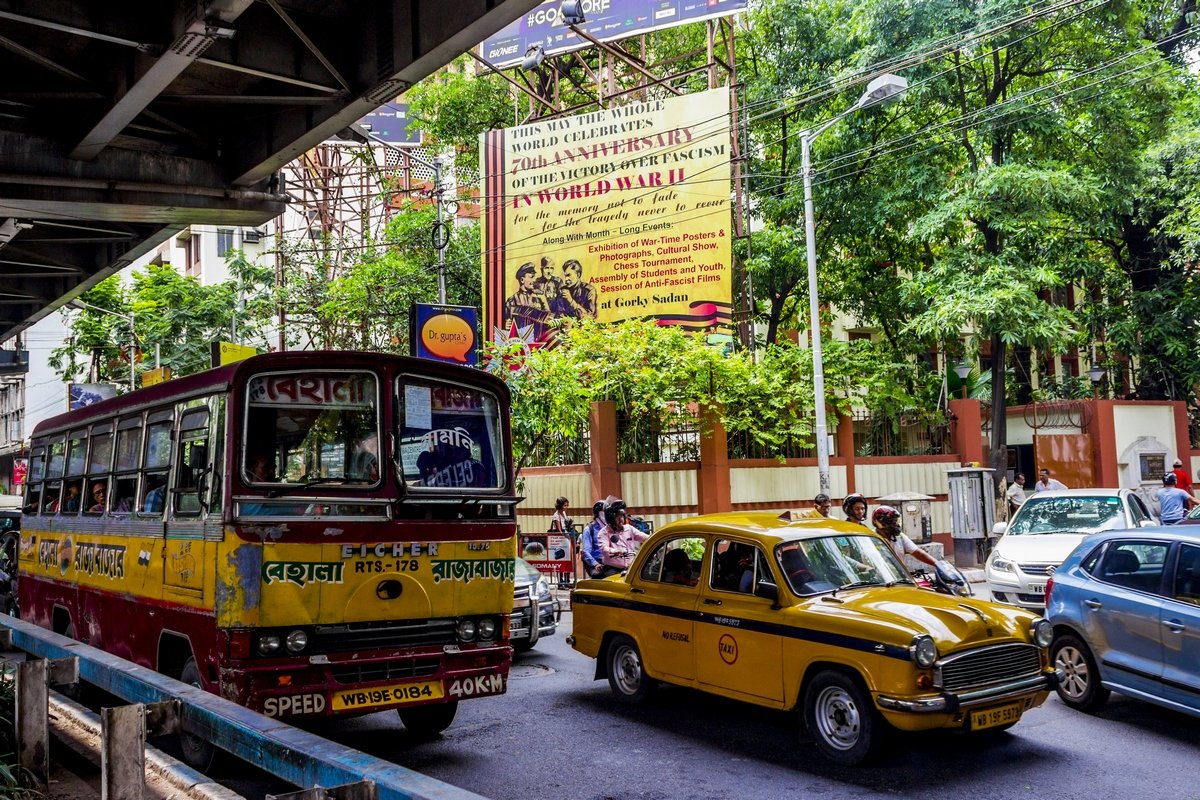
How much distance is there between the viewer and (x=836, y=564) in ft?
26.7

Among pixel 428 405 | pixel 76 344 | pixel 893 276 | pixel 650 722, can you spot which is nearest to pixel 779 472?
pixel 893 276

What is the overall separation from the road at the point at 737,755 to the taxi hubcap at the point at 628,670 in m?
0.21

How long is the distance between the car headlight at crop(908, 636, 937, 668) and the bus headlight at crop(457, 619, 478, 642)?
3.13 meters

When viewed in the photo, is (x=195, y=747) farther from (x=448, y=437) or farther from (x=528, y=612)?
(x=528, y=612)

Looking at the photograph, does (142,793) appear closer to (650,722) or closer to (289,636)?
(289,636)

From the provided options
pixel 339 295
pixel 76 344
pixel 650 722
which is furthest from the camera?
pixel 76 344

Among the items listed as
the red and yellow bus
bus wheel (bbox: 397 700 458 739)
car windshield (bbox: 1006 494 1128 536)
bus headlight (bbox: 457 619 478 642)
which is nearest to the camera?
the red and yellow bus

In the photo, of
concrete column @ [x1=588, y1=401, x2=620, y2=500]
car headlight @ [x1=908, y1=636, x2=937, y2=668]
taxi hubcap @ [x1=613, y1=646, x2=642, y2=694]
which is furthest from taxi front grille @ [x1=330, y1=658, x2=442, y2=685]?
concrete column @ [x1=588, y1=401, x2=620, y2=500]

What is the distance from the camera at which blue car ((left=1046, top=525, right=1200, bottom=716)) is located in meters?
7.75

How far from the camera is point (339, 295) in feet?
95.5

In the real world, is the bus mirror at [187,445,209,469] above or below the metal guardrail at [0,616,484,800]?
Answer: above

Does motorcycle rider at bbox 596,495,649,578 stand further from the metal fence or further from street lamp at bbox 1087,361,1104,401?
street lamp at bbox 1087,361,1104,401

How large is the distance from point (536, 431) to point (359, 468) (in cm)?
1171

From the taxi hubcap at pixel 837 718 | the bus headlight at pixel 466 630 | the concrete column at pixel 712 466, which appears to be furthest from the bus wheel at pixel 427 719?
the concrete column at pixel 712 466
